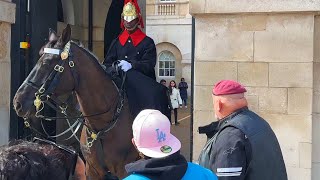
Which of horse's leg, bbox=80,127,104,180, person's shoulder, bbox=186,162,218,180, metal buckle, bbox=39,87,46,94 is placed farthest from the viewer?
horse's leg, bbox=80,127,104,180

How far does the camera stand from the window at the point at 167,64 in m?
31.8

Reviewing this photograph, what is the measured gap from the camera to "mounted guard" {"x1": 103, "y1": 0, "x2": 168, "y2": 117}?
5.23 meters

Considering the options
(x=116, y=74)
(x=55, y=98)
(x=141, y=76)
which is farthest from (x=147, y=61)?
(x=55, y=98)

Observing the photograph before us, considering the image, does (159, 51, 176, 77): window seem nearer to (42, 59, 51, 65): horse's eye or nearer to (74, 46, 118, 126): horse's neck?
(74, 46, 118, 126): horse's neck

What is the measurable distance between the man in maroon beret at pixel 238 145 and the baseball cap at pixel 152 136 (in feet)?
2.79

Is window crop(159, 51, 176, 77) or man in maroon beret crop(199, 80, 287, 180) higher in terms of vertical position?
window crop(159, 51, 176, 77)

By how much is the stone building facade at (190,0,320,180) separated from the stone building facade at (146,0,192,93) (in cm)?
2282

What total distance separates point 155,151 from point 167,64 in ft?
99.4

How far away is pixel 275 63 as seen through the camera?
522cm

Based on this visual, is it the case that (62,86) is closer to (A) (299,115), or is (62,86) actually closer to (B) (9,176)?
(A) (299,115)

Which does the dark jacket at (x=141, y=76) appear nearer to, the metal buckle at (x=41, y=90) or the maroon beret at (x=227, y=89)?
the metal buckle at (x=41, y=90)

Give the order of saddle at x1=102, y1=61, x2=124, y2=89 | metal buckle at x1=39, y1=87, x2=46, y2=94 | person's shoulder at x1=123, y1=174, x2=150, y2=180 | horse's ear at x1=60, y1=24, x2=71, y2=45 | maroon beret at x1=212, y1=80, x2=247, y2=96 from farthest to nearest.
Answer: saddle at x1=102, y1=61, x2=124, y2=89 → horse's ear at x1=60, y1=24, x2=71, y2=45 → metal buckle at x1=39, y1=87, x2=46, y2=94 → maroon beret at x1=212, y1=80, x2=247, y2=96 → person's shoulder at x1=123, y1=174, x2=150, y2=180

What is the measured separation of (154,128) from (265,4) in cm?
345

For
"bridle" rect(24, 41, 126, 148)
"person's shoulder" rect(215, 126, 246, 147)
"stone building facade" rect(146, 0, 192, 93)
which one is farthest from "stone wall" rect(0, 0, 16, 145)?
"stone building facade" rect(146, 0, 192, 93)
